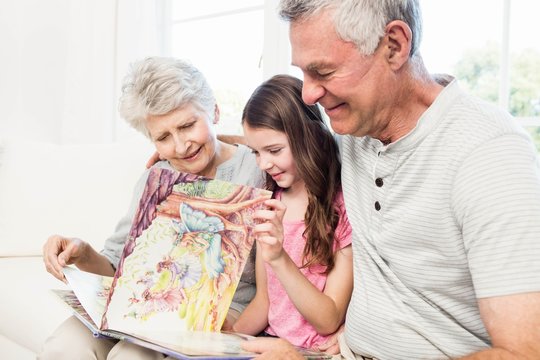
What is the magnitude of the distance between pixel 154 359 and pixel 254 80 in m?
2.12

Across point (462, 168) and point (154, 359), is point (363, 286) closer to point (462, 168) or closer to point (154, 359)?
point (462, 168)

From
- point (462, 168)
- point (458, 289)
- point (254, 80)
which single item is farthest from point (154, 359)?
point (254, 80)

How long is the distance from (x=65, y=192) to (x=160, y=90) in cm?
108

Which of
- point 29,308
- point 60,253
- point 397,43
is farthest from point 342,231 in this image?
point 29,308

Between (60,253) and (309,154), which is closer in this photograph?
(309,154)

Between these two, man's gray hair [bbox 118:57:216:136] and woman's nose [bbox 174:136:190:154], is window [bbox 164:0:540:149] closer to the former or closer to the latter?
man's gray hair [bbox 118:57:216:136]

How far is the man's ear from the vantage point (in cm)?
109

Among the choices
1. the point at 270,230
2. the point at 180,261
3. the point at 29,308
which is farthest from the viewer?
the point at 29,308

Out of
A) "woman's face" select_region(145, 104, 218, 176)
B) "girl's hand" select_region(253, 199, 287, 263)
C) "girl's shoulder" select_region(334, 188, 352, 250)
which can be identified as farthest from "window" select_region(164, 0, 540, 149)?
"girl's hand" select_region(253, 199, 287, 263)

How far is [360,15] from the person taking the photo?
1.07 metres

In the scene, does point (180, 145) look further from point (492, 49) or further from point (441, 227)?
point (492, 49)

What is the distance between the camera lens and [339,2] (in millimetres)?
1067

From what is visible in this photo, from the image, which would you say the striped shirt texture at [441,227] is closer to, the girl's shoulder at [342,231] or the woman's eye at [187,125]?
the girl's shoulder at [342,231]

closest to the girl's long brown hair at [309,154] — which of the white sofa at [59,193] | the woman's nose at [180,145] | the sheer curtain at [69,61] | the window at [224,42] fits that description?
the woman's nose at [180,145]
